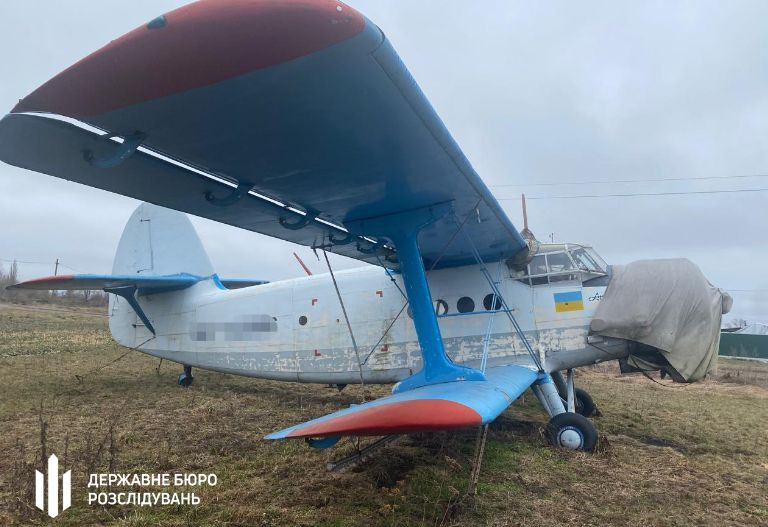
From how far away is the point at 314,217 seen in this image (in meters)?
5.24

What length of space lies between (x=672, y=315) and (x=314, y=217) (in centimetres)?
476

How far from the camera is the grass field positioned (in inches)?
151

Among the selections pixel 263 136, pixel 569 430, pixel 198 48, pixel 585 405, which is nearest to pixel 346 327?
pixel 569 430

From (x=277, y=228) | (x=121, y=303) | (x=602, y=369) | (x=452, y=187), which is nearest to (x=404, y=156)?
(x=452, y=187)

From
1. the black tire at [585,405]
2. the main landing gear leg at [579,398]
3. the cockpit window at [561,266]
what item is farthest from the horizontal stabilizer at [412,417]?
the black tire at [585,405]

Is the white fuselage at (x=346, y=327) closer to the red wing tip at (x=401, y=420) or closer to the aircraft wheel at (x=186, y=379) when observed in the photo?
the aircraft wheel at (x=186, y=379)

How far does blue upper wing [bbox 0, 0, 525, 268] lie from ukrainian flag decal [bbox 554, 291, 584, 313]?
221 cm

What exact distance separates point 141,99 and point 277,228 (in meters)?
2.99

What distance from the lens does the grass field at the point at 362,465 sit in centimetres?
383

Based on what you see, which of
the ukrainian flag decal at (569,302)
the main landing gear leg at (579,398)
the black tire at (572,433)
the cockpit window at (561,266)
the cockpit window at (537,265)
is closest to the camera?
the black tire at (572,433)

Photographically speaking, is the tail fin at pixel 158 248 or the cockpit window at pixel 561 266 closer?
the cockpit window at pixel 561 266

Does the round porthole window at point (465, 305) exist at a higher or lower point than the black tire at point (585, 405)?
higher

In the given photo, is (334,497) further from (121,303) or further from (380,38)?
(121,303)

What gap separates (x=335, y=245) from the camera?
20.5 feet
